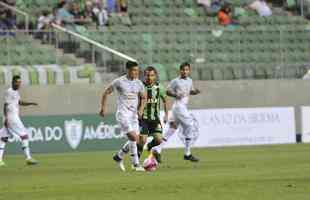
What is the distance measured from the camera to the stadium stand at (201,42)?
35125 mm

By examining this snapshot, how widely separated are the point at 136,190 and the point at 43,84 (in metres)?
19.3

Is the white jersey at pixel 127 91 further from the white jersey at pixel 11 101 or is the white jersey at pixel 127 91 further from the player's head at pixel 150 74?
the white jersey at pixel 11 101

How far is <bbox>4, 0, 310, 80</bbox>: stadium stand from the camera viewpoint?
35125 millimetres

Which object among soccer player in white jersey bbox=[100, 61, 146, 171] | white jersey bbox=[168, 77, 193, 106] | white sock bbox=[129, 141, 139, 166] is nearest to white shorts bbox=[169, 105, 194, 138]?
white jersey bbox=[168, 77, 193, 106]

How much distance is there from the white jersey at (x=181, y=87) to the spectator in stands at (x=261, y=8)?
15.7 m

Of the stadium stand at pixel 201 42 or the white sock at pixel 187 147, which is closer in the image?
the white sock at pixel 187 147

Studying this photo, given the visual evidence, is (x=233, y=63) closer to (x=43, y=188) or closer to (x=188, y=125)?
(x=188, y=125)

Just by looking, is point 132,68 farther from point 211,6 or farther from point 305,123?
point 211,6

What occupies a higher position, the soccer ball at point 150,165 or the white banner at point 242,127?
the soccer ball at point 150,165

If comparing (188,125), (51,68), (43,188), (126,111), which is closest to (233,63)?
(51,68)

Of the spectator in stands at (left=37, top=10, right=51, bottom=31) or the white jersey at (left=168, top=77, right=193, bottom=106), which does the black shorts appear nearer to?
the white jersey at (left=168, top=77, right=193, bottom=106)

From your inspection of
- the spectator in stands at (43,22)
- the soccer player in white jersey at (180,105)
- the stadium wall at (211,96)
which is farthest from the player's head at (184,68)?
the spectator in stands at (43,22)

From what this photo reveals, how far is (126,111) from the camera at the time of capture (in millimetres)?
19719

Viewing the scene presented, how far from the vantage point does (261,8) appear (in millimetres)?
39906
